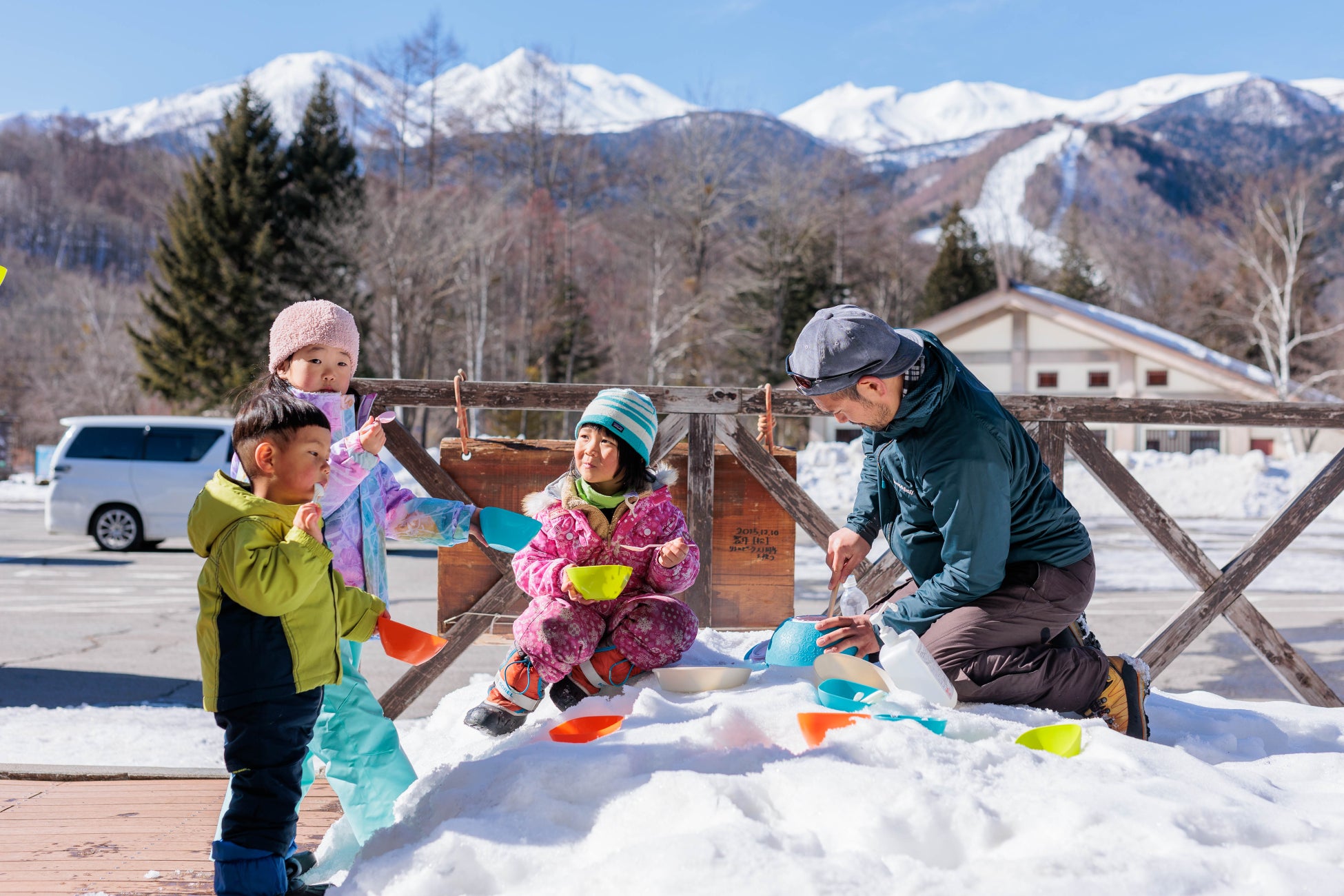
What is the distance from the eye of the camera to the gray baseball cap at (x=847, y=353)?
265cm

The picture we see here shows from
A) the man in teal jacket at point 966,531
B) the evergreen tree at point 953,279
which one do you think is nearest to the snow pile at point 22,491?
the man in teal jacket at point 966,531

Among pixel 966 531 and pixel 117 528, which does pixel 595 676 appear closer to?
pixel 966 531

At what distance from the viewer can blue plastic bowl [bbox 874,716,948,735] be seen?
2.48m

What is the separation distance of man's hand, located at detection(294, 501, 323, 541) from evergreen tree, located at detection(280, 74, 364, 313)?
25.1 meters

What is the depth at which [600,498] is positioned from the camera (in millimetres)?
2877

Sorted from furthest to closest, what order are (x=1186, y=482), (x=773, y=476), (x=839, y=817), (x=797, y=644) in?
(x=1186, y=482)
(x=773, y=476)
(x=797, y=644)
(x=839, y=817)

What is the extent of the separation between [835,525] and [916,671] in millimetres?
1172

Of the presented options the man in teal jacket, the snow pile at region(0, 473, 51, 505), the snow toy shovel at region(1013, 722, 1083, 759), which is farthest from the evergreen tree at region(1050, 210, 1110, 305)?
the snow toy shovel at region(1013, 722, 1083, 759)

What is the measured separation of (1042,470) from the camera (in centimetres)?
288

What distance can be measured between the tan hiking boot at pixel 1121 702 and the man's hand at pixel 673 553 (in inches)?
54.5

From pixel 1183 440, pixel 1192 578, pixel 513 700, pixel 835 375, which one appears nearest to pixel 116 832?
pixel 513 700

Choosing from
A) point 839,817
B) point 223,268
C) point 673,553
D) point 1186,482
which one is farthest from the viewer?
point 223,268

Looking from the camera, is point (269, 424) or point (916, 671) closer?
point (269, 424)

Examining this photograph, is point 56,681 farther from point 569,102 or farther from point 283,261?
point 569,102
